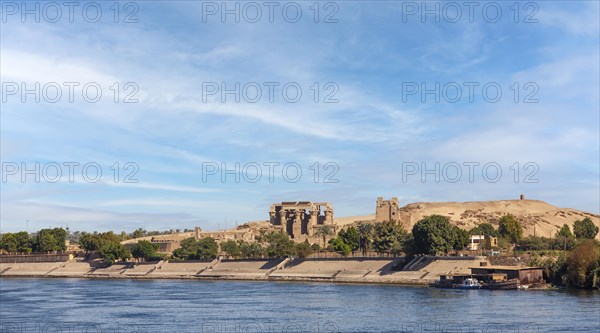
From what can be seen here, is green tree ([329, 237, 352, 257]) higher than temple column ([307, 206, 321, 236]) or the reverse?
the reverse

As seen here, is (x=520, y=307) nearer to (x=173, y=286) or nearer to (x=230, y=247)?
(x=173, y=286)

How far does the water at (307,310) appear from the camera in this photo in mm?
49594

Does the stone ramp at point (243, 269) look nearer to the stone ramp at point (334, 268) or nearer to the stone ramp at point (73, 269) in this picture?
the stone ramp at point (334, 268)

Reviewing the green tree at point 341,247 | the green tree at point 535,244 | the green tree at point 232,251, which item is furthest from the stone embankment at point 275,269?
the green tree at point 535,244

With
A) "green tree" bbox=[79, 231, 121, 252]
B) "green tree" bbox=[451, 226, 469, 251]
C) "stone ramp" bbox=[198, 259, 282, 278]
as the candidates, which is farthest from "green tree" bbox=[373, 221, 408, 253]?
"green tree" bbox=[79, 231, 121, 252]

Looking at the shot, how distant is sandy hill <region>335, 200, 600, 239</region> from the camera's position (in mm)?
165250

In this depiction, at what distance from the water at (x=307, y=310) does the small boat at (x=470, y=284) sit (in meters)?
2.54

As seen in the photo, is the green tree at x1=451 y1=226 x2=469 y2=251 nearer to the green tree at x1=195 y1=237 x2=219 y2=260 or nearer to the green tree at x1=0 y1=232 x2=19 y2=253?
Result: the green tree at x1=195 y1=237 x2=219 y2=260

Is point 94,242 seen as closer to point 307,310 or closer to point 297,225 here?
point 297,225

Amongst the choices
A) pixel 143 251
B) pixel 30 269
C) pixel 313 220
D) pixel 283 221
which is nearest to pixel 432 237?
pixel 143 251

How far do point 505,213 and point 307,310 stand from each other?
13312 cm

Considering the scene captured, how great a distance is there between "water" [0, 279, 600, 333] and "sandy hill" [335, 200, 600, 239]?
89.3 metres

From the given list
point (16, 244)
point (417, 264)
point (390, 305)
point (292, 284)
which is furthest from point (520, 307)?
point (16, 244)

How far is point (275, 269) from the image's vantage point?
10856cm
